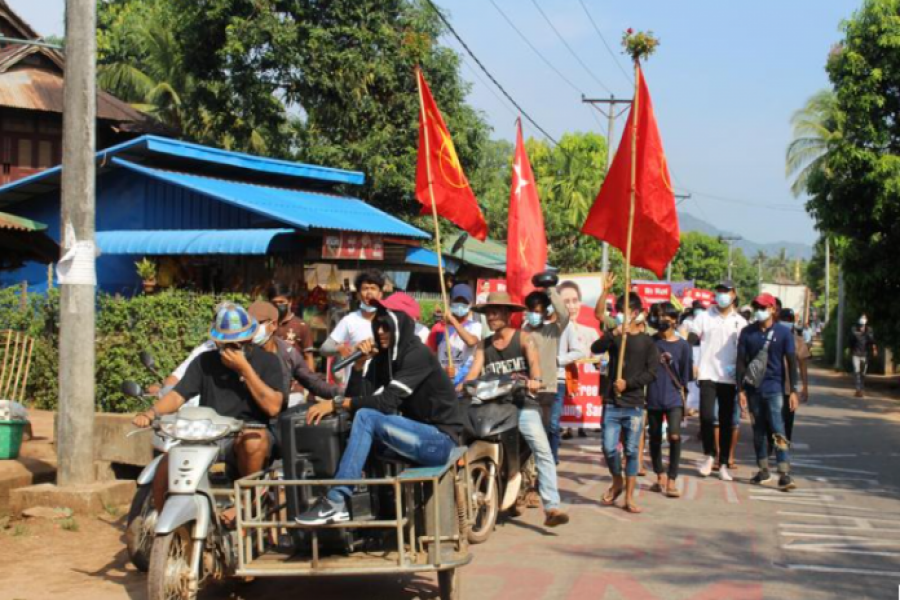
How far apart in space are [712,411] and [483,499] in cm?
465

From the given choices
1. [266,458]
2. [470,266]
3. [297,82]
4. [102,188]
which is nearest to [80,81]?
[266,458]

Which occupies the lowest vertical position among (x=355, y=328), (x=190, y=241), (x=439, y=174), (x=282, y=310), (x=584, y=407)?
(x=584, y=407)

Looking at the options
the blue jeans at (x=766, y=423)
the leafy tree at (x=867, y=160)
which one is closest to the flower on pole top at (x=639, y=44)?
the blue jeans at (x=766, y=423)

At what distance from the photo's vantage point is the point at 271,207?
1672 centimetres

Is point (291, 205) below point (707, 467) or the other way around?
the other way around

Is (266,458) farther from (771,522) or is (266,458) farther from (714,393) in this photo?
(714,393)

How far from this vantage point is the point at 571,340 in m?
12.3

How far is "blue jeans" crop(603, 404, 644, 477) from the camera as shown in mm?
9773

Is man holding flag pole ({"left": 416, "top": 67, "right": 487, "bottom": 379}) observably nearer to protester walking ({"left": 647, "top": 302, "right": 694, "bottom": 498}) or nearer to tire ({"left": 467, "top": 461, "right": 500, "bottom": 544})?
protester walking ({"left": 647, "top": 302, "right": 694, "bottom": 498})

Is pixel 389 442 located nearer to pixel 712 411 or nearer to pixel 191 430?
pixel 191 430

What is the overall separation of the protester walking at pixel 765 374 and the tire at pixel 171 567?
23.6ft

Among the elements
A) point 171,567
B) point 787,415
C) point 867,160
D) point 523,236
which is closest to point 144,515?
point 171,567

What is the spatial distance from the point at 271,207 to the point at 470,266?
15.0m

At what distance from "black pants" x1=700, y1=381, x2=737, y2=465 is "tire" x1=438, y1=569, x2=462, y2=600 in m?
6.45
